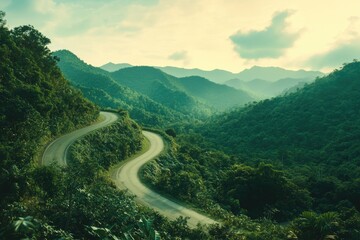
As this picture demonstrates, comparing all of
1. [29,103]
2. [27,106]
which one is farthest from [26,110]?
[29,103]

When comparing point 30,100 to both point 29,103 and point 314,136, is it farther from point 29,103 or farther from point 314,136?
point 314,136

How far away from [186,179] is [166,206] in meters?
5.88

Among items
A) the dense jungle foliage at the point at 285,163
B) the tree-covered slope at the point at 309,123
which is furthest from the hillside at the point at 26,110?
the tree-covered slope at the point at 309,123

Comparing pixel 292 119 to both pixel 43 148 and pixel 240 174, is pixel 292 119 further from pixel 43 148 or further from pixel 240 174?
pixel 43 148

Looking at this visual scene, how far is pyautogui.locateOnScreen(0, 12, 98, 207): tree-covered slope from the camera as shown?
101 feet

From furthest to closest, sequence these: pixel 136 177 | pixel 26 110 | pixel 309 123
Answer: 1. pixel 309 123
2. pixel 136 177
3. pixel 26 110

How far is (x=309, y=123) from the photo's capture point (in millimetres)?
131000

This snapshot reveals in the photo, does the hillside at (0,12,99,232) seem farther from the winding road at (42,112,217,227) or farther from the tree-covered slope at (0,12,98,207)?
the winding road at (42,112,217,227)

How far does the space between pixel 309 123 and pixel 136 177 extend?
97.9m

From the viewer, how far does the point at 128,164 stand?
5600cm

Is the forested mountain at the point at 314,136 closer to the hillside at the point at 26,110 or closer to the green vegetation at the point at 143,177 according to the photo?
the green vegetation at the point at 143,177

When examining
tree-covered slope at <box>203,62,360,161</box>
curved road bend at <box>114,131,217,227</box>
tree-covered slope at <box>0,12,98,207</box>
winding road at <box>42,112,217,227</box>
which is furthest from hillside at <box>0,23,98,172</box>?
tree-covered slope at <box>203,62,360,161</box>

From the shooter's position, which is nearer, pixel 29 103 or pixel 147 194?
pixel 147 194

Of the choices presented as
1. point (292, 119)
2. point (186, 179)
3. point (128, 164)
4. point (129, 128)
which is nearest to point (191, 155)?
point (129, 128)
